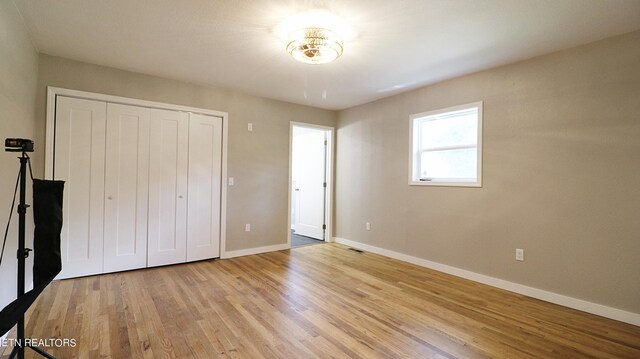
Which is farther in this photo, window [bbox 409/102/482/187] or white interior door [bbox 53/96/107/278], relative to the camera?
window [bbox 409/102/482/187]

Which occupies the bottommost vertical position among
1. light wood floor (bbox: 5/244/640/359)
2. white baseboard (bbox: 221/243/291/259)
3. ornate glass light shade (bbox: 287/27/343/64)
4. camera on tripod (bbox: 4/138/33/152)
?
light wood floor (bbox: 5/244/640/359)

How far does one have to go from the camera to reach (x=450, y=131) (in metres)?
3.74

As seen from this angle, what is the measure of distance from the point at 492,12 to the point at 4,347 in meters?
4.09

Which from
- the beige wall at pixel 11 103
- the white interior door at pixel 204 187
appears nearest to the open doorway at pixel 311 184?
the white interior door at pixel 204 187

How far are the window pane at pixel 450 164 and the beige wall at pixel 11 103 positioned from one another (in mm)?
4097

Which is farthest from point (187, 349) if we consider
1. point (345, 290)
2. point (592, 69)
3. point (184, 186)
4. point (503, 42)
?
point (592, 69)

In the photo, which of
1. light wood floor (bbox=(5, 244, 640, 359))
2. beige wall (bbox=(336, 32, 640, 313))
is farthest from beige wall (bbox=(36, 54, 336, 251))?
beige wall (bbox=(336, 32, 640, 313))

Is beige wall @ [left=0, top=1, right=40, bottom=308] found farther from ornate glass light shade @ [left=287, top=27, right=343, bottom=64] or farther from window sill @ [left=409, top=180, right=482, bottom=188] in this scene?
window sill @ [left=409, top=180, right=482, bottom=188]

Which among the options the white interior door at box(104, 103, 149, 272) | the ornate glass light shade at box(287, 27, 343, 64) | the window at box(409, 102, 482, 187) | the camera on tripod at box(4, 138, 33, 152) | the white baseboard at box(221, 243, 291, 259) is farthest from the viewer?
the white baseboard at box(221, 243, 291, 259)

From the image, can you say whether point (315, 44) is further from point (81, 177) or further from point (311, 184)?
point (311, 184)

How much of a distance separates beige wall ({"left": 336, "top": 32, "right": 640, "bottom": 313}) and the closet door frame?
2.62 metres

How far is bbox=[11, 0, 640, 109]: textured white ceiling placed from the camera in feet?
7.00

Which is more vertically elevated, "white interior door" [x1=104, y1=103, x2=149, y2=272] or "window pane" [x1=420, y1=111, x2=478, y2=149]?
"window pane" [x1=420, y1=111, x2=478, y2=149]

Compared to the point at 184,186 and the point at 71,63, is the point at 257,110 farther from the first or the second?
the point at 71,63
